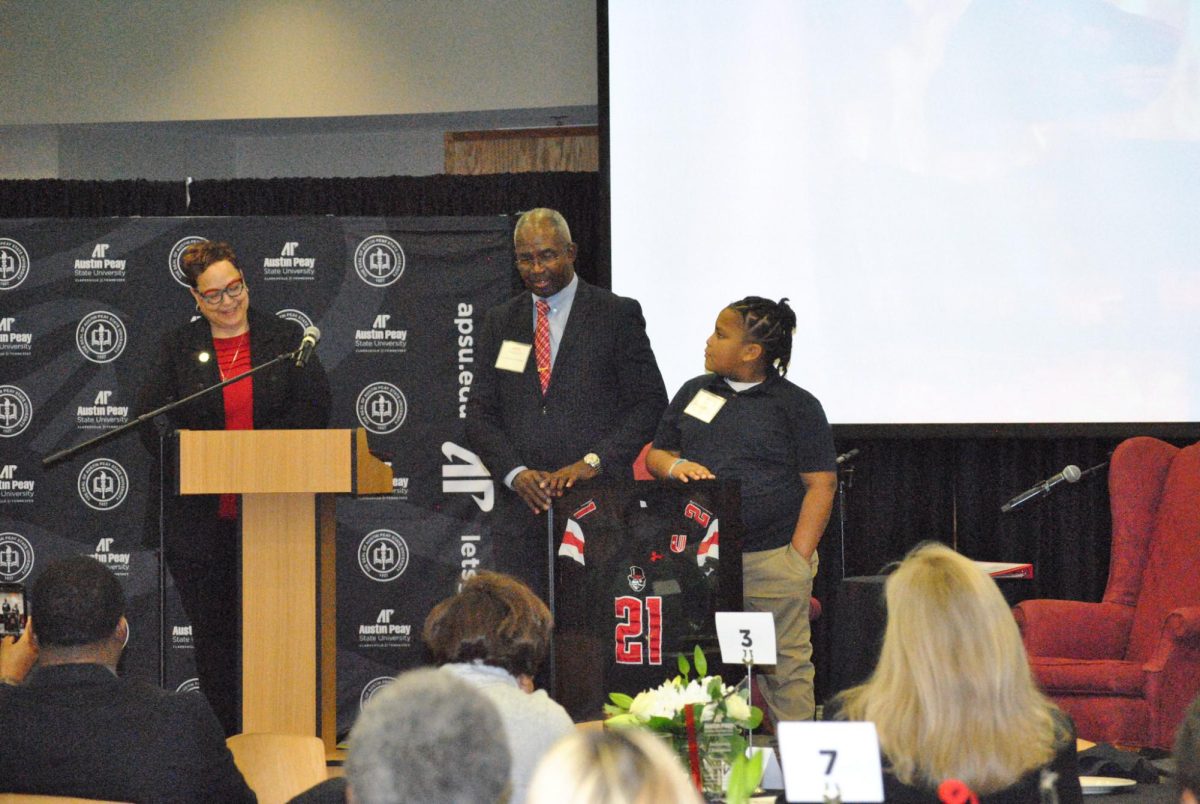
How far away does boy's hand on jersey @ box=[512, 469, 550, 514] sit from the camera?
4125 mm

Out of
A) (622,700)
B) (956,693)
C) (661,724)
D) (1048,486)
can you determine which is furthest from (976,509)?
(956,693)

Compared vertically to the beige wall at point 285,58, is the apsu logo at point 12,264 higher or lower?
lower

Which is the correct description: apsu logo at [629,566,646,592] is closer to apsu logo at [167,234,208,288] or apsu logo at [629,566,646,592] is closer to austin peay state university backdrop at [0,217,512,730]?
austin peay state university backdrop at [0,217,512,730]

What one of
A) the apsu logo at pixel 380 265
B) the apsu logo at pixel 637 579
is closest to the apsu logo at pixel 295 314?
the apsu logo at pixel 380 265

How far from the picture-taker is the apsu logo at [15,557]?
5.49 m

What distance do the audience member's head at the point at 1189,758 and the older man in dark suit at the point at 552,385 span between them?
274cm

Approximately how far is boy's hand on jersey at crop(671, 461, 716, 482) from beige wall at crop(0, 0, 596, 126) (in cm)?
348

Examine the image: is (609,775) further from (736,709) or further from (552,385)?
(552,385)

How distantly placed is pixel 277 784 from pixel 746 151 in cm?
412

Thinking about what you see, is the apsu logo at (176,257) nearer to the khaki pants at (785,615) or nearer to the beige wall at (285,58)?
the beige wall at (285,58)

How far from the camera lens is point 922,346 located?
5.93 m

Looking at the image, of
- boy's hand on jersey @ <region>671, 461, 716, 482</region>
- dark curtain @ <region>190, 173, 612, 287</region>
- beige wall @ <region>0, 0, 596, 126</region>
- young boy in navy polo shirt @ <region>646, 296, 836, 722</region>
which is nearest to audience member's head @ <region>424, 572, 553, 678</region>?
boy's hand on jersey @ <region>671, 461, 716, 482</region>

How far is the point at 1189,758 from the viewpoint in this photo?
5.22 ft

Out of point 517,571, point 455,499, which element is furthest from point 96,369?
point 517,571
